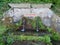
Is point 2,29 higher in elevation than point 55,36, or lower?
higher

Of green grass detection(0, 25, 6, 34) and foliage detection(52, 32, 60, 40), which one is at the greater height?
green grass detection(0, 25, 6, 34)

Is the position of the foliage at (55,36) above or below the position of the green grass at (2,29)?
below

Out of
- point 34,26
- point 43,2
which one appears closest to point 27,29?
point 34,26

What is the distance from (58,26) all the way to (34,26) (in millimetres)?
663

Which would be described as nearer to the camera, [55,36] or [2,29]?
[55,36]

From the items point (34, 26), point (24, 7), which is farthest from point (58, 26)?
point (24, 7)

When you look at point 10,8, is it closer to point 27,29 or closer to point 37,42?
point 27,29

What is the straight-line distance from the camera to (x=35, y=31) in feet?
19.3

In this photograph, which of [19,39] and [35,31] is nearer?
[19,39]

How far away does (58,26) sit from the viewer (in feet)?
20.3

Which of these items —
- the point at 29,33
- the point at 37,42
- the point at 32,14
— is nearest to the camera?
the point at 37,42

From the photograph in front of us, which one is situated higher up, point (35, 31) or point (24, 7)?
point (24, 7)

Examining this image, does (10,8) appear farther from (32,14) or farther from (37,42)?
(37,42)

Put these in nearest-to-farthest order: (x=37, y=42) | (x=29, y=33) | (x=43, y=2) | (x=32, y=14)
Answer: (x=37, y=42) < (x=29, y=33) < (x=32, y=14) < (x=43, y=2)
